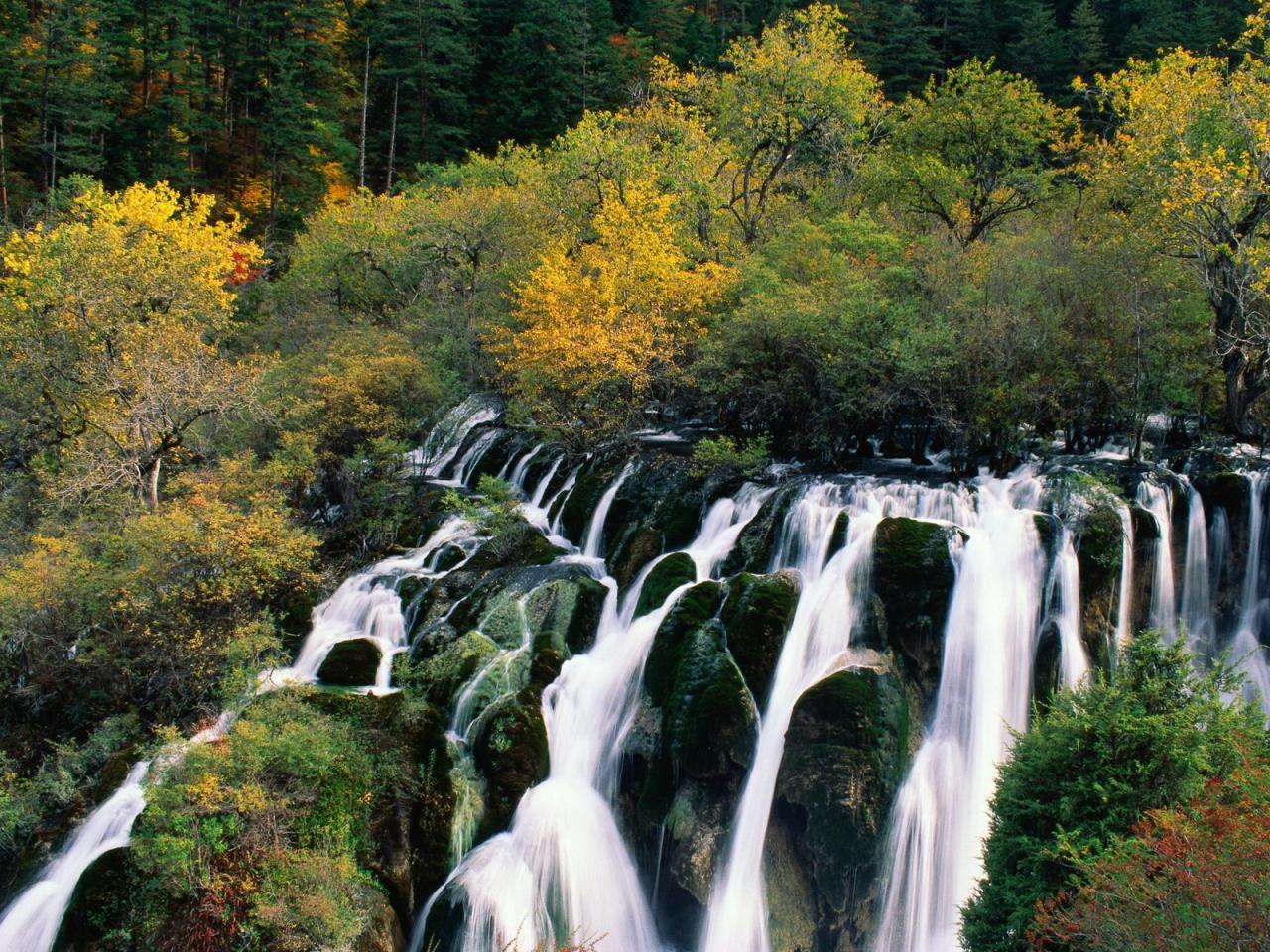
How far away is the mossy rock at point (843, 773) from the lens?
10.6 meters

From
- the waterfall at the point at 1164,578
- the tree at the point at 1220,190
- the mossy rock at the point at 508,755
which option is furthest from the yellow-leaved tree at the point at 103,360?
the tree at the point at 1220,190

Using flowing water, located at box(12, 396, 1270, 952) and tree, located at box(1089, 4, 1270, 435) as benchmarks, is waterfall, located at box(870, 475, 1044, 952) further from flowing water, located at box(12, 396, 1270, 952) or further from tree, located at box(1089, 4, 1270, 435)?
tree, located at box(1089, 4, 1270, 435)

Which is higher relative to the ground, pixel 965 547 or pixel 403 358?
pixel 403 358

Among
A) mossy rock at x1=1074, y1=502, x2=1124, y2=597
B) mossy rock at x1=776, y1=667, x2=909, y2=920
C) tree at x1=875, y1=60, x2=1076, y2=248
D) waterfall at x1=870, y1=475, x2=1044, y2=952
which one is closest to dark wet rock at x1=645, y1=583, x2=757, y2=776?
mossy rock at x1=776, y1=667, x2=909, y2=920

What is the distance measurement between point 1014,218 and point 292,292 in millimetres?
25750

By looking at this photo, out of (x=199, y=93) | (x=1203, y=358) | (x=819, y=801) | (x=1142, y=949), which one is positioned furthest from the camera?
(x=199, y=93)

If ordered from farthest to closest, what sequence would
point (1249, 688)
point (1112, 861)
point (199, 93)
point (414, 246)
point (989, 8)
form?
1. point (989, 8)
2. point (199, 93)
3. point (414, 246)
4. point (1249, 688)
5. point (1112, 861)

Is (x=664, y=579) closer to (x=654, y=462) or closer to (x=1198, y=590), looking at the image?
(x=654, y=462)

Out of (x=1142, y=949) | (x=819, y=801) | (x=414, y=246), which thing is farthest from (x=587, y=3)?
(x=1142, y=949)

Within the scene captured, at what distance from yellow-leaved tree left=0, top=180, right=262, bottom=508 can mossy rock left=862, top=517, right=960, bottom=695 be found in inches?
553

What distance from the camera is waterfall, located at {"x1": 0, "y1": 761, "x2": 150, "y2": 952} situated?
9.88 m

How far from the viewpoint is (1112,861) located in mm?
6641

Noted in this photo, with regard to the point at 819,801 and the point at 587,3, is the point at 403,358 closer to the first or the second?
the point at 819,801

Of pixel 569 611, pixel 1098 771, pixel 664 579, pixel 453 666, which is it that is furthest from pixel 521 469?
pixel 1098 771
